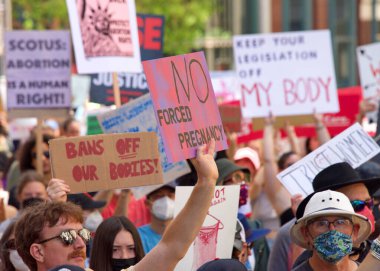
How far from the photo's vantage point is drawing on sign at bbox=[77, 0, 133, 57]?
940 cm

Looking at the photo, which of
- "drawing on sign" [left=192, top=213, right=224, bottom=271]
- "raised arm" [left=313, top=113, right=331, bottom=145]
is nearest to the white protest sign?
"drawing on sign" [left=192, top=213, right=224, bottom=271]

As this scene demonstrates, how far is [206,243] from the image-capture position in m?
6.89

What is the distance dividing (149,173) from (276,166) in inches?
167

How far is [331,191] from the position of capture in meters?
6.42

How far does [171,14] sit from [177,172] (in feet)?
74.5

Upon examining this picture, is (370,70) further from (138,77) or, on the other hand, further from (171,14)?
(171,14)

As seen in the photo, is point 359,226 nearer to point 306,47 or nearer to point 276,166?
point 276,166

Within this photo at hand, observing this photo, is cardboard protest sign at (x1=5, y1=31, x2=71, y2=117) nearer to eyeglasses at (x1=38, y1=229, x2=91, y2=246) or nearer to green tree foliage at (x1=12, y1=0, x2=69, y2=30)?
eyeglasses at (x1=38, y1=229, x2=91, y2=246)

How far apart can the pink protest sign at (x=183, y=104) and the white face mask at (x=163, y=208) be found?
2166 mm

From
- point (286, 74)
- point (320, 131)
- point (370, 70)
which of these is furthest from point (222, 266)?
point (370, 70)

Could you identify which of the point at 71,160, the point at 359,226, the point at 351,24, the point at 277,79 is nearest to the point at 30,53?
the point at 277,79

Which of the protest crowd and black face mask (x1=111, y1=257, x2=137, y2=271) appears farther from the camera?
black face mask (x1=111, y1=257, x2=137, y2=271)

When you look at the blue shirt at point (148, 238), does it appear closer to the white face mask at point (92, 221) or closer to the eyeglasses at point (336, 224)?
the white face mask at point (92, 221)

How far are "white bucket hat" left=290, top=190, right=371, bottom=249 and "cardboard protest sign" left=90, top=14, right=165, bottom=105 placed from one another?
4546 mm
